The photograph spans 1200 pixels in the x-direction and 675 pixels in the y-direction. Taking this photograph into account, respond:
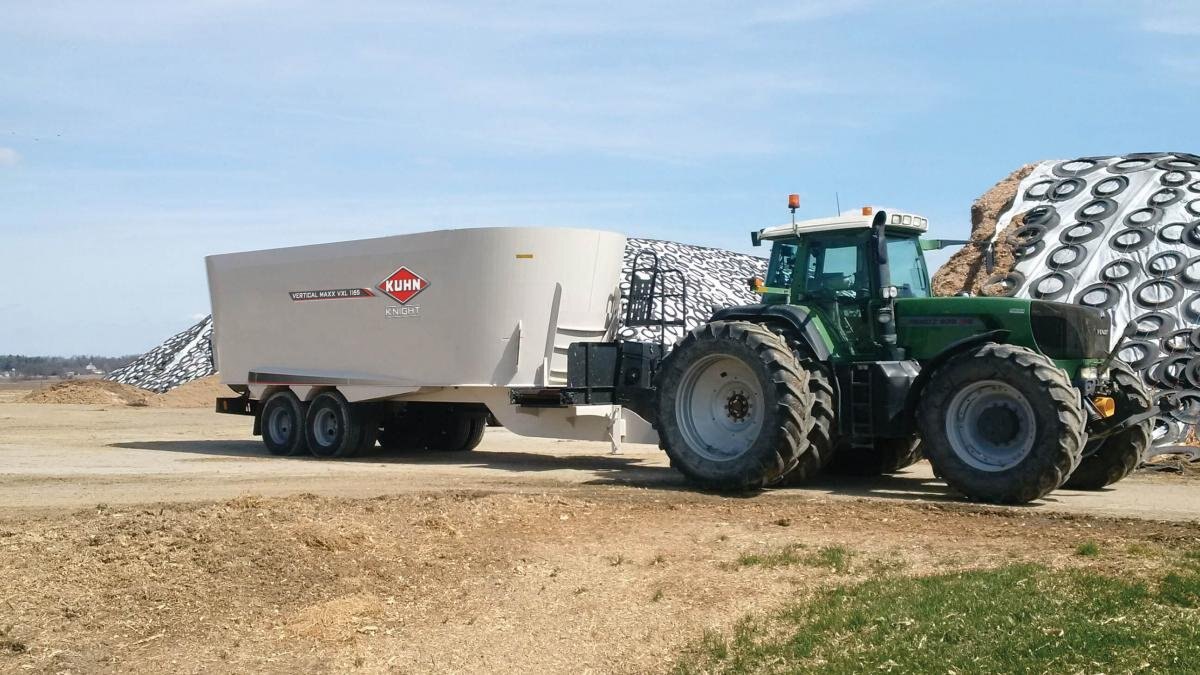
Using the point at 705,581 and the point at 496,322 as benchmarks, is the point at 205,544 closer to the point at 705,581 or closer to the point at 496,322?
the point at 705,581

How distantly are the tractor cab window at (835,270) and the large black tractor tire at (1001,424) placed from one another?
4.92 feet

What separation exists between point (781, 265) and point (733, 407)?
5.29 feet

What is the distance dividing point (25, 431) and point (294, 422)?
324 inches

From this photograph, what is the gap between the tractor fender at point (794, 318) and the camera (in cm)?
1207

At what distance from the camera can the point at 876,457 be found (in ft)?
45.1

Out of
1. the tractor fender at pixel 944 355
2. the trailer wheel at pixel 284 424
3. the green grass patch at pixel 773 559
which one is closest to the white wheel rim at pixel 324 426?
the trailer wheel at pixel 284 424

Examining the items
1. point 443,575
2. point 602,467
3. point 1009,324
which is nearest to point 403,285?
point 602,467

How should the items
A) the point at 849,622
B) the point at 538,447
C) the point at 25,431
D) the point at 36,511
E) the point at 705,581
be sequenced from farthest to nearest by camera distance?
the point at 25,431, the point at 538,447, the point at 36,511, the point at 705,581, the point at 849,622

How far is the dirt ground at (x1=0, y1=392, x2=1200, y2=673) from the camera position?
7.08 m

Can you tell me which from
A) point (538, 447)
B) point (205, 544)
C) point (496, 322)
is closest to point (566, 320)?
point (496, 322)

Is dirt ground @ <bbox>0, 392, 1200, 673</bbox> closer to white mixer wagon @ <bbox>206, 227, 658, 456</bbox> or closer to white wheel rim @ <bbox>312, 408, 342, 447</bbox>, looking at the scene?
white mixer wagon @ <bbox>206, 227, 658, 456</bbox>

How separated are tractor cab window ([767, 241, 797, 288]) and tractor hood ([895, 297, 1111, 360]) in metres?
1.23

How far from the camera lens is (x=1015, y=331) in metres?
11.5

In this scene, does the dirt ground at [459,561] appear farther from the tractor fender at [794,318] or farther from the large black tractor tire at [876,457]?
the tractor fender at [794,318]
